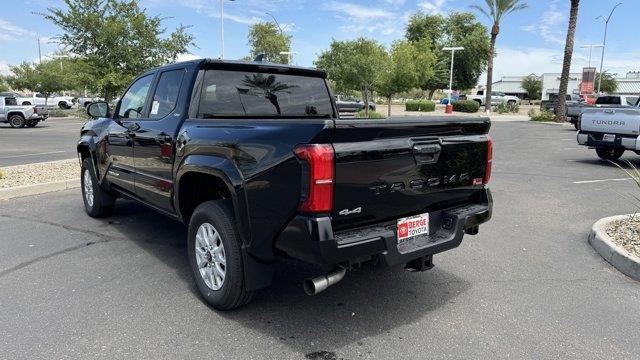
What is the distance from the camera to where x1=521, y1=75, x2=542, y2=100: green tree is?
82125 mm

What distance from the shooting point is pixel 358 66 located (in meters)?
31.2

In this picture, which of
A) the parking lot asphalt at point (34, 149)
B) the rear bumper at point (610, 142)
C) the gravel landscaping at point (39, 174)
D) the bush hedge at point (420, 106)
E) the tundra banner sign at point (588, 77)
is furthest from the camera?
the bush hedge at point (420, 106)

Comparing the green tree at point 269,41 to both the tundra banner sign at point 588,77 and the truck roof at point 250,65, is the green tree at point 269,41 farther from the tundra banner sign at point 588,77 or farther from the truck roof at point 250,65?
the truck roof at point 250,65

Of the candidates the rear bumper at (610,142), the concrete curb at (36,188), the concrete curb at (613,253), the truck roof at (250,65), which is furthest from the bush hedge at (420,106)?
the truck roof at (250,65)

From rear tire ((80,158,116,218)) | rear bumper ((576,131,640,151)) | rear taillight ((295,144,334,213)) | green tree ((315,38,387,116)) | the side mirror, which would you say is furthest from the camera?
green tree ((315,38,387,116))

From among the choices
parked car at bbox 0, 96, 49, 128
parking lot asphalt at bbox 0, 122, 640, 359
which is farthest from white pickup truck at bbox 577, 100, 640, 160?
parked car at bbox 0, 96, 49, 128

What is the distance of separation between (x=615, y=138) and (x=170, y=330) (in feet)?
35.7

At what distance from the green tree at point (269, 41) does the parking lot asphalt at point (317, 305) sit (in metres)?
45.6

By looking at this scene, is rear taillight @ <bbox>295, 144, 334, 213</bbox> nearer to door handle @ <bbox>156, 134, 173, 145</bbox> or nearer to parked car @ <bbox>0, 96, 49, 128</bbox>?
door handle @ <bbox>156, 134, 173, 145</bbox>

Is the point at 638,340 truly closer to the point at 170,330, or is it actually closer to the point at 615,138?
the point at 170,330

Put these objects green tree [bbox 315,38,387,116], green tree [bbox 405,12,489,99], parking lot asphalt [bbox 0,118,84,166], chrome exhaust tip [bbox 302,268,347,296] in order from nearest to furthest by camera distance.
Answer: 1. chrome exhaust tip [bbox 302,268,347,296]
2. parking lot asphalt [bbox 0,118,84,166]
3. green tree [bbox 315,38,387,116]
4. green tree [bbox 405,12,489,99]

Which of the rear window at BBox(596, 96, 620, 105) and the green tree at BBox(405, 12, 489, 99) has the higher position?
the green tree at BBox(405, 12, 489, 99)

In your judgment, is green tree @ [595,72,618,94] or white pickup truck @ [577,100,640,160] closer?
white pickup truck @ [577,100,640,160]

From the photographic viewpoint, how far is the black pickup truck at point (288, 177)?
285 centimetres
